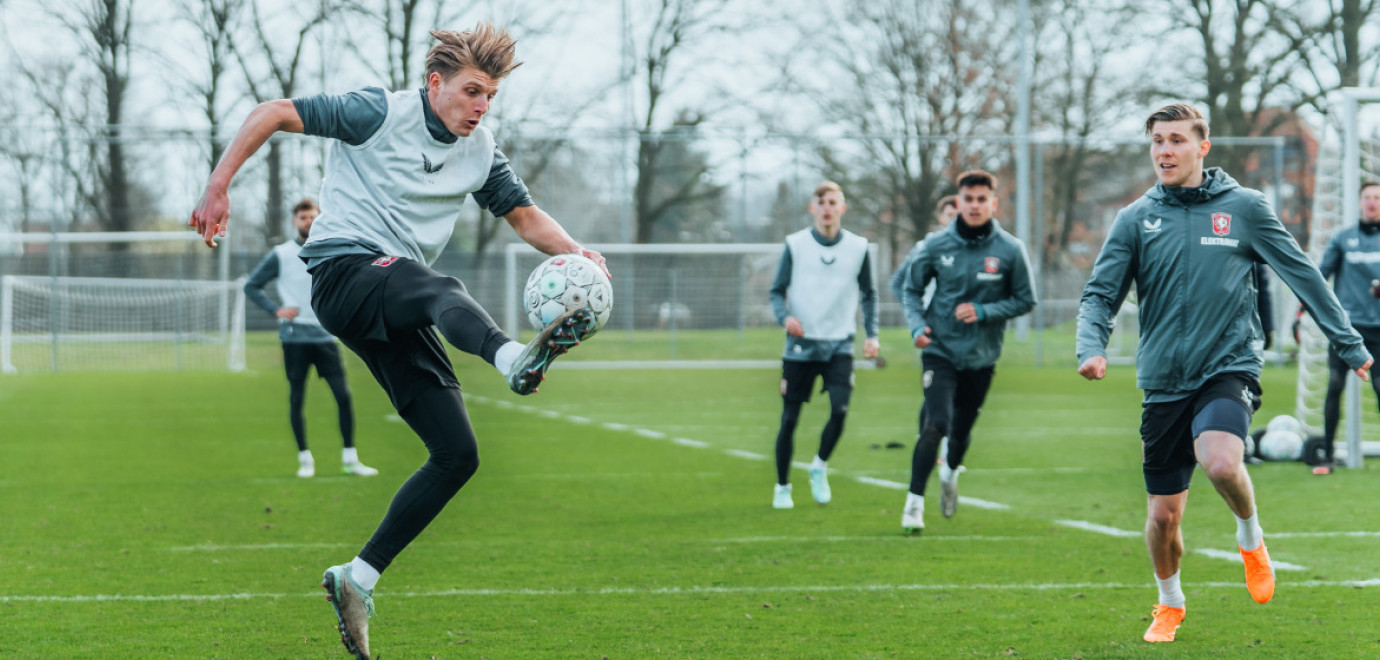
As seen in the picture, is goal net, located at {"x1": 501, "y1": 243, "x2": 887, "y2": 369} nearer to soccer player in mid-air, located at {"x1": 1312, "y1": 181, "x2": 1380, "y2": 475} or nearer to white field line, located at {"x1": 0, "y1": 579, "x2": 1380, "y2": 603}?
soccer player in mid-air, located at {"x1": 1312, "y1": 181, "x2": 1380, "y2": 475}

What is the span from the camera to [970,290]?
26.0 ft

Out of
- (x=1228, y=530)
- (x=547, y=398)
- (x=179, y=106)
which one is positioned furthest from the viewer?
(x=179, y=106)

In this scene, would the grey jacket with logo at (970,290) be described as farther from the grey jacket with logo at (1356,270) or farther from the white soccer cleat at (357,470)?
the white soccer cleat at (357,470)

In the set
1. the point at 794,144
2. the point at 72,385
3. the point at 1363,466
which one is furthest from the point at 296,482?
the point at 794,144

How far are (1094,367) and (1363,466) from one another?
22.9 feet

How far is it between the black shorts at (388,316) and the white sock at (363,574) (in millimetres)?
539

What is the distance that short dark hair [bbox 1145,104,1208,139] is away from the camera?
497cm

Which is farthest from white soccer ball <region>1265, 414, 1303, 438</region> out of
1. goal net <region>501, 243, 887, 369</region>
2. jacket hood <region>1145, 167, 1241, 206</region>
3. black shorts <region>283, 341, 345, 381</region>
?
goal net <region>501, 243, 887, 369</region>

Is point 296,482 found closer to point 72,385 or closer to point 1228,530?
point 1228,530

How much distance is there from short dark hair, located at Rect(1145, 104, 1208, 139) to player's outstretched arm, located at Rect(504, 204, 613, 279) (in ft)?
7.20

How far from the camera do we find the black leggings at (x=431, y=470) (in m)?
4.46

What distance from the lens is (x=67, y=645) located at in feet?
16.1

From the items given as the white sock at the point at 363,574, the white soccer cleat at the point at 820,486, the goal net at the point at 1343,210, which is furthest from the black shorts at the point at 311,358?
the goal net at the point at 1343,210

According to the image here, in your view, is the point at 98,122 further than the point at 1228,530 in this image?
Yes
